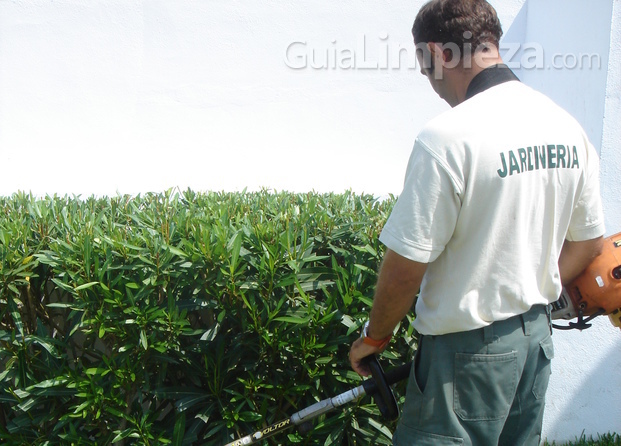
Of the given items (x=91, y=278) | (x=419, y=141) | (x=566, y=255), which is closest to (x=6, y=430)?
(x=91, y=278)

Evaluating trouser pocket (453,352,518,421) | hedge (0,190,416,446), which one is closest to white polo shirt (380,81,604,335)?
trouser pocket (453,352,518,421)

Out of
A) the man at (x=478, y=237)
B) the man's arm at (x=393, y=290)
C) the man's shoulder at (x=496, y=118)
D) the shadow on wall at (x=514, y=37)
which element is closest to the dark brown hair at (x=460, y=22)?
the man at (x=478, y=237)

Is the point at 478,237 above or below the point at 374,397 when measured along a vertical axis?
above

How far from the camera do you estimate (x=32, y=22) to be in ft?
15.5

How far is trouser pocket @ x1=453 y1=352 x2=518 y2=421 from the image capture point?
1.96 meters

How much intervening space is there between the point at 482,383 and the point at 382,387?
0.36 meters

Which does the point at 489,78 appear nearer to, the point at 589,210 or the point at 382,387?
the point at 589,210

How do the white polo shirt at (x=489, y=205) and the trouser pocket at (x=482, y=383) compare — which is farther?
the trouser pocket at (x=482, y=383)

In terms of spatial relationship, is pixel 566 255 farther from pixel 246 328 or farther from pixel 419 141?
pixel 246 328

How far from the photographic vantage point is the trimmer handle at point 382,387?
2146mm

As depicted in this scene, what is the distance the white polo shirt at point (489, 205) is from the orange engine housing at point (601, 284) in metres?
0.22

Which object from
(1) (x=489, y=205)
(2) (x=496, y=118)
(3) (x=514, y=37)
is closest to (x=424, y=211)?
(1) (x=489, y=205)

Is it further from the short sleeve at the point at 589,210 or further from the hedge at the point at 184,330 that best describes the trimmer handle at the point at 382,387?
the short sleeve at the point at 589,210

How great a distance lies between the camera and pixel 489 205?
1.87m
